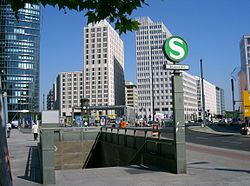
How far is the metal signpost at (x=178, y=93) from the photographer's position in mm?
10320

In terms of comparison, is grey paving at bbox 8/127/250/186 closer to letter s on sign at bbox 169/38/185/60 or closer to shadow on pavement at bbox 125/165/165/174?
shadow on pavement at bbox 125/165/165/174

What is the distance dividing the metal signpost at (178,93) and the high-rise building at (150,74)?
12553 centimetres

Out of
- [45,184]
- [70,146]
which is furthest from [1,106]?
[70,146]

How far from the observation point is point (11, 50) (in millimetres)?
114625

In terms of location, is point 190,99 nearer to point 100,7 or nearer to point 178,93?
point 178,93

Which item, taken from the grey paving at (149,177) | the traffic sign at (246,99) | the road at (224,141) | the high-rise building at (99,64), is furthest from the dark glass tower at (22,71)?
the grey paving at (149,177)

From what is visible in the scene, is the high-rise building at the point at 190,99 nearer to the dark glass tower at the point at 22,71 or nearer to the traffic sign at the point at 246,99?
the dark glass tower at the point at 22,71

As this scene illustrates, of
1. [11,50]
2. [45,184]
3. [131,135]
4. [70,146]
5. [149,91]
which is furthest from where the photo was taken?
[149,91]

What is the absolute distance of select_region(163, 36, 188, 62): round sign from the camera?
→ 10.9 metres

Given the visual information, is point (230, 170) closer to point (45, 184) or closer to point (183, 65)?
point (183, 65)

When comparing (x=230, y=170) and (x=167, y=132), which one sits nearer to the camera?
(x=230, y=170)

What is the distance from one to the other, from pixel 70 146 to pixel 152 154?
1447cm

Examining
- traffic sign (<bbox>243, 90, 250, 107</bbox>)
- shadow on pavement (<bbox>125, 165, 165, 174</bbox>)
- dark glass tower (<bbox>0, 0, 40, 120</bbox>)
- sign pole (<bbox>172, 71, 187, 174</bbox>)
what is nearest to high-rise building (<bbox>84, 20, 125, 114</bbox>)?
dark glass tower (<bbox>0, 0, 40, 120</bbox>)

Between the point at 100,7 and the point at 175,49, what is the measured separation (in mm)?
6939
